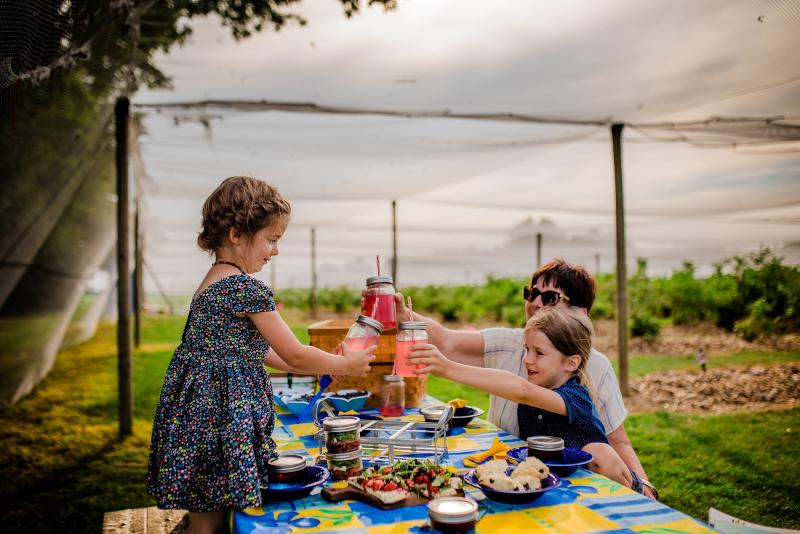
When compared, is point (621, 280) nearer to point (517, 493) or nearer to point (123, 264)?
point (123, 264)

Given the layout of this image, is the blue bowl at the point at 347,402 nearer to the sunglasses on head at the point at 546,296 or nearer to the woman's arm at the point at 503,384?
the woman's arm at the point at 503,384

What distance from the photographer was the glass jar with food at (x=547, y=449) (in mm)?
1801

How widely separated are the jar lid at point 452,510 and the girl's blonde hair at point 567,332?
1032 mm

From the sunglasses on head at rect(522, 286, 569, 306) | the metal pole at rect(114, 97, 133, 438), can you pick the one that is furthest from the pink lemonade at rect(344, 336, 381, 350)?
the metal pole at rect(114, 97, 133, 438)

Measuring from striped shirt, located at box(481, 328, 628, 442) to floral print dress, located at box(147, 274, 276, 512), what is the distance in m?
1.17

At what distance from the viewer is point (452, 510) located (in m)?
1.26

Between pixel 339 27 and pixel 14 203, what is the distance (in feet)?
10.3

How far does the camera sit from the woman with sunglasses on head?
2.42 metres

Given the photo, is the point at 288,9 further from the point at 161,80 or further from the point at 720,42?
the point at 720,42

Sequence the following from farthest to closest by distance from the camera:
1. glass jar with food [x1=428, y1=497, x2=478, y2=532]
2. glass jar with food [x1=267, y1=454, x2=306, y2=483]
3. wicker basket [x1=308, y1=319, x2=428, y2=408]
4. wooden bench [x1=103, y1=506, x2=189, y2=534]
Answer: wicker basket [x1=308, y1=319, x2=428, y2=408]
wooden bench [x1=103, y1=506, x2=189, y2=534]
glass jar with food [x1=267, y1=454, x2=306, y2=483]
glass jar with food [x1=428, y1=497, x2=478, y2=532]

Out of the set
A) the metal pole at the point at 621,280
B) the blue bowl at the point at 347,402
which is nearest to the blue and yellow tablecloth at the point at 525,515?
the blue bowl at the point at 347,402

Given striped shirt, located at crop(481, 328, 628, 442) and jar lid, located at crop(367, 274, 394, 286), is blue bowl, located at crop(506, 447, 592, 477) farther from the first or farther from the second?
jar lid, located at crop(367, 274, 394, 286)

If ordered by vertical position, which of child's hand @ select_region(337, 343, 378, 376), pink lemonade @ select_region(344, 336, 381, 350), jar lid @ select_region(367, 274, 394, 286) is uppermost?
jar lid @ select_region(367, 274, 394, 286)

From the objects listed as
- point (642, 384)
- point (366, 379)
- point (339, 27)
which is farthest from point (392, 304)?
point (642, 384)
